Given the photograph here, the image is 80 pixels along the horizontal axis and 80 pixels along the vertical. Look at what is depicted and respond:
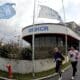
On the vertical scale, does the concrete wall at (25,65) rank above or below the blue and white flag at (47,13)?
below

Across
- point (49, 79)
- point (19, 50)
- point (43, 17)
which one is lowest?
point (49, 79)

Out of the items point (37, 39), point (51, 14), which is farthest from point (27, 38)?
point (51, 14)

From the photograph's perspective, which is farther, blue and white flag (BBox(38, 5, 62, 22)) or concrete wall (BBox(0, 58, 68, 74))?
blue and white flag (BBox(38, 5, 62, 22))

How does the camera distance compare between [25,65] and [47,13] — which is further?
[47,13]

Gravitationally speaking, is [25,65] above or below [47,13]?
below

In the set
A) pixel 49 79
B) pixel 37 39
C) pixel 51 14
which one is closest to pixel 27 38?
pixel 37 39

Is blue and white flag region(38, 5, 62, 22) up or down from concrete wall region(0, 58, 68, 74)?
up

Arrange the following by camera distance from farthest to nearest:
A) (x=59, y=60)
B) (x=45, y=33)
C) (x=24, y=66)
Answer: (x=45, y=33)
(x=24, y=66)
(x=59, y=60)

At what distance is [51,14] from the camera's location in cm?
2344

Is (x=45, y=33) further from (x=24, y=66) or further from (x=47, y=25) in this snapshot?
(x=24, y=66)

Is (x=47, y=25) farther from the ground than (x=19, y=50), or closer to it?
farther from the ground

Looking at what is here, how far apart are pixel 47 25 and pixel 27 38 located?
7.40 meters

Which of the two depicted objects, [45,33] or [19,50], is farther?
[45,33]

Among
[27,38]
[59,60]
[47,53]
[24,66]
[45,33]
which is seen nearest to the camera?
[59,60]
